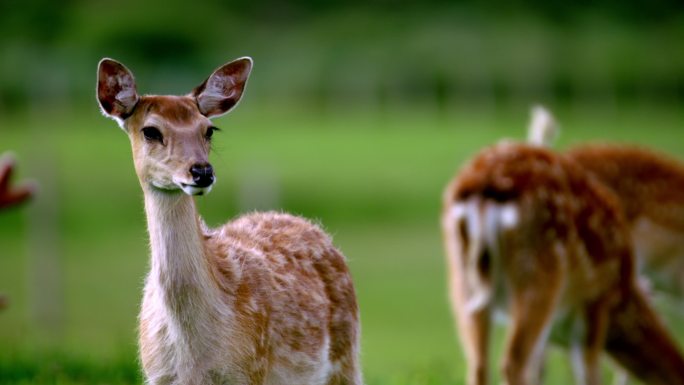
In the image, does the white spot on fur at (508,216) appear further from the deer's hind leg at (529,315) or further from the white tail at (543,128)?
the white tail at (543,128)

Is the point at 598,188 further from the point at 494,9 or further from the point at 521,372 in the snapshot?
the point at 494,9

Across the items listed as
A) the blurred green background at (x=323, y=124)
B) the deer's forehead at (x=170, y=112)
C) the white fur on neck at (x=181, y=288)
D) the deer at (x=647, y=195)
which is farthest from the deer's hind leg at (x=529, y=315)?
the deer's forehead at (x=170, y=112)

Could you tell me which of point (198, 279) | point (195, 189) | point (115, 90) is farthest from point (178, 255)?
point (115, 90)

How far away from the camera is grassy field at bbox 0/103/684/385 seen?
1262cm

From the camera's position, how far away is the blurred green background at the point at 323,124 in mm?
17375

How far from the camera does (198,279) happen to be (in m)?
5.33

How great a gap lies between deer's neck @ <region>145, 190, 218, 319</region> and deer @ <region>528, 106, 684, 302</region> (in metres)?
5.08

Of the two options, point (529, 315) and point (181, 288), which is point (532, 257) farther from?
point (181, 288)

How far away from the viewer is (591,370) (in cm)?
840

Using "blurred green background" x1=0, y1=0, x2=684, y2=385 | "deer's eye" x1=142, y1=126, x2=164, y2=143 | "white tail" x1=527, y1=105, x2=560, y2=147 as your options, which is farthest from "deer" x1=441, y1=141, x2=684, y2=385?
"deer's eye" x1=142, y1=126, x2=164, y2=143

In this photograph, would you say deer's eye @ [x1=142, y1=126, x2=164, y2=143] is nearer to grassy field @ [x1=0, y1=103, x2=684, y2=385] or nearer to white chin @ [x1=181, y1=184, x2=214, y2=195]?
white chin @ [x1=181, y1=184, x2=214, y2=195]

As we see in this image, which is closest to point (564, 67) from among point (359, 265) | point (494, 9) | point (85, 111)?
point (494, 9)

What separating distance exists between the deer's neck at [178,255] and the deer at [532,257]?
9.99ft

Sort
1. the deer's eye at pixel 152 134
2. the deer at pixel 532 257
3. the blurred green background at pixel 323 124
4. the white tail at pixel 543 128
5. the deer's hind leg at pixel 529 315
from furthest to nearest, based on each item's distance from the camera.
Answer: the blurred green background at pixel 323 124 < the white tail at pixel 543 128 < the deer at pixel 532 257 < the deer's hind leg at pixel 529 315 < the deer's eye at pixel 152 134
